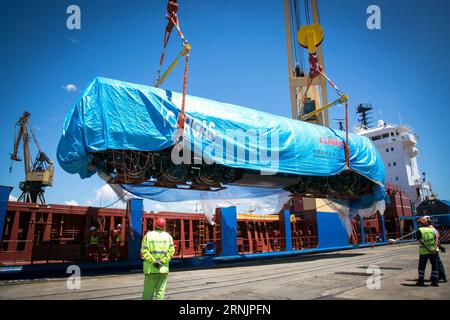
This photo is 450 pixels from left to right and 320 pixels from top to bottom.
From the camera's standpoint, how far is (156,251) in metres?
4.37

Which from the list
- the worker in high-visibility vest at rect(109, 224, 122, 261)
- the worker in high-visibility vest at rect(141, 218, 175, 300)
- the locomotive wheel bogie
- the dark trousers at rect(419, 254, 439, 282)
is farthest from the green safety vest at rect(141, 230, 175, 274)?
the worker in high-visibility vest at rect(109, 224, 122, 261)

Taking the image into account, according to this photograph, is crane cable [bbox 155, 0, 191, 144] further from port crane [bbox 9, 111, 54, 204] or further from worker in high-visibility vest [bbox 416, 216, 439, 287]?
port crane [bbox 9, 111, 54, 204]

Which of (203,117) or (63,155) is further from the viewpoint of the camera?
(203,117)

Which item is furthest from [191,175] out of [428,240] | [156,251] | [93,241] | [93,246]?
[428,240]

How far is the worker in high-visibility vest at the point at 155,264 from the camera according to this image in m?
4.27

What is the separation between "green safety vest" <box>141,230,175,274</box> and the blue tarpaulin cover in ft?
14.9

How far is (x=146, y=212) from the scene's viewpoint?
1326 cm

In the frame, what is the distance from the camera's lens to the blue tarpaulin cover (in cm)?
837

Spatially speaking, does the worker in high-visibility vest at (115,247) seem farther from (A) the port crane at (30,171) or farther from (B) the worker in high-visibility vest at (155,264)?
(A) the port crane at (30,171)

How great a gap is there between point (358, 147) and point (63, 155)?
12.5 meters
